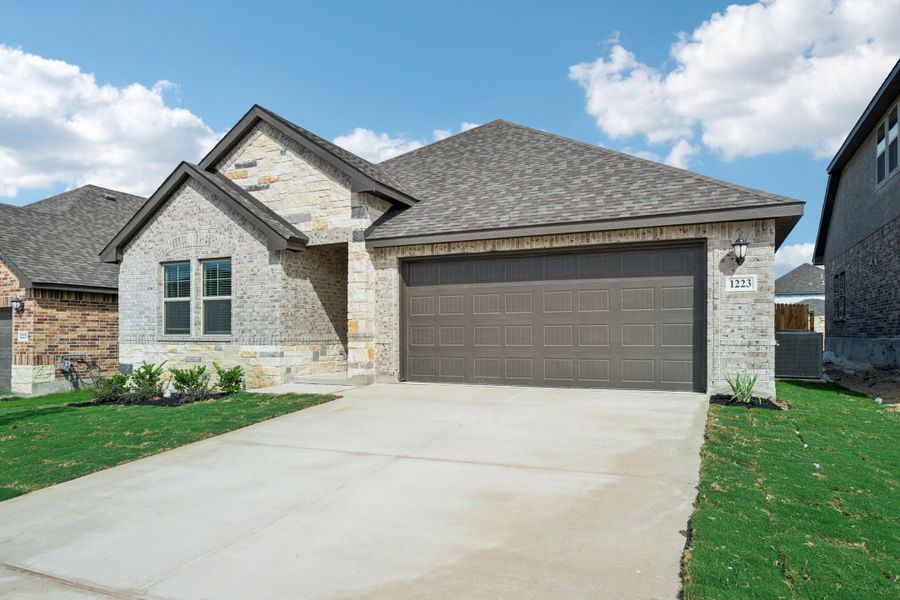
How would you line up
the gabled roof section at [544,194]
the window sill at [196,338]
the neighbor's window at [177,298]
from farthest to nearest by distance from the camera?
1. the neighbor's window at [177,298]
2. the window sill at [196,338]
3. the gabled roof section at [544,194]

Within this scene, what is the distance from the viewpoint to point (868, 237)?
17.1 m

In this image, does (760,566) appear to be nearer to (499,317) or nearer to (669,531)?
(669,531)

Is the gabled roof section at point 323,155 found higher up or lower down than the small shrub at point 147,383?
higher up

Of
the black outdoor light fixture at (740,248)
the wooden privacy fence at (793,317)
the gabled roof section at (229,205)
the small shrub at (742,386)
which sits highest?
the gabled roof section at (229,205)

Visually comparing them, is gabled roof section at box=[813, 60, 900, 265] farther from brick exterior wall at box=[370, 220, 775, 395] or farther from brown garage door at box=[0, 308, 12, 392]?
brown garage door at box=[0, 308, 12, 392]

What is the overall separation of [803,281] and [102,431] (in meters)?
47.4

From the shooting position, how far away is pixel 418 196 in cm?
1430

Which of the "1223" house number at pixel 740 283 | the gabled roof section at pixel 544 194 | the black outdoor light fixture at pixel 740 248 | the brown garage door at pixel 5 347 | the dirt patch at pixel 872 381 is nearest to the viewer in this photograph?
the black outdoor light fixture at pixel 740 248

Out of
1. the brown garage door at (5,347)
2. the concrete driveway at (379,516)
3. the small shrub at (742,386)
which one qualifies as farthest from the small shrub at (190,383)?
the small shrub at (742,386)

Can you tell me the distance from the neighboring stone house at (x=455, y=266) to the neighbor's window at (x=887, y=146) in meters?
6.71

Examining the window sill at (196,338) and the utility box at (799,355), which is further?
the utility box at (799,355)

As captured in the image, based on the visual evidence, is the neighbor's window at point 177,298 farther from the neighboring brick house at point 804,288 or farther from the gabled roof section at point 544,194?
the neighboring brick house at point 804,288

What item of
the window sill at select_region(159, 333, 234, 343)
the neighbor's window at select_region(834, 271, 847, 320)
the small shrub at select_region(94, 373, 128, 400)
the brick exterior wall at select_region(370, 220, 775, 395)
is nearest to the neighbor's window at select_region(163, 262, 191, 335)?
the window sill at select_region(159, 333, 234, 343)

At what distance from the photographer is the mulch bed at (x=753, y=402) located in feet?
30.6
